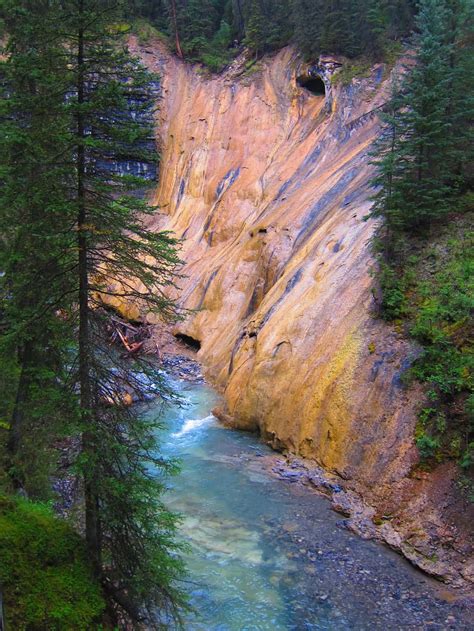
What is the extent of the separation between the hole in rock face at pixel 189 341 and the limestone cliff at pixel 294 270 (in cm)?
47

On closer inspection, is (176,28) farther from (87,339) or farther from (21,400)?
(87,339)

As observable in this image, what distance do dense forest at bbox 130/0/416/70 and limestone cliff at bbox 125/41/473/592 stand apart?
55.5 inches

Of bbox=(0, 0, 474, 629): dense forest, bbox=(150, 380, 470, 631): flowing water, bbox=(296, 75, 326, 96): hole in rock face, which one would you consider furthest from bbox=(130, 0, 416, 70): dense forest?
bbox=(150, 380, 470, 631): flowing water

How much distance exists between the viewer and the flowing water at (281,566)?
7828mm

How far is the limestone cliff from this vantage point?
11.3 m

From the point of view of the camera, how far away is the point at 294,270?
60.0ft

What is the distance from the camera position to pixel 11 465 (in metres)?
9.44

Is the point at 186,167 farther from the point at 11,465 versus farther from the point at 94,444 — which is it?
the point at 94,444

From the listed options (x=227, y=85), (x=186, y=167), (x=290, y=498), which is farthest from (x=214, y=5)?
(x=290, y=498)

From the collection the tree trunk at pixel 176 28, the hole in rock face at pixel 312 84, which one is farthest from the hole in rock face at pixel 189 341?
the tree trunk at pixel 176 28

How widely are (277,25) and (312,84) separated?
6.33 metres

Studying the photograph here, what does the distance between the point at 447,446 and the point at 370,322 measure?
4255 millimetres

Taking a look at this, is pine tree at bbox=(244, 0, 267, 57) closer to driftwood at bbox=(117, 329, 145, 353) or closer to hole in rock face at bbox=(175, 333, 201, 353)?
hole in rock face at bbox=(175, 333, 201, 353)

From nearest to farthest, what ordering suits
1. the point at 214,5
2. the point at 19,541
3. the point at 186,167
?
1. the point at 19,541
2. the point at 186,167
3. the point at 214,5
